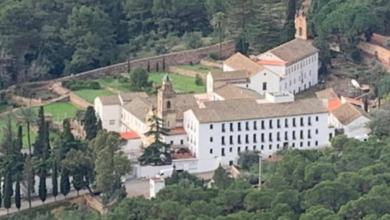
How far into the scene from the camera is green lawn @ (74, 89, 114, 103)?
8136cm

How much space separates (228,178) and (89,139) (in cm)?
748

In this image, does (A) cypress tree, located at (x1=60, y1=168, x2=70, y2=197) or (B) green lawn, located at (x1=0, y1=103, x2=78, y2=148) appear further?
(B) green lawn, located at (x1=0, y1=103, x2=78, y2=148)

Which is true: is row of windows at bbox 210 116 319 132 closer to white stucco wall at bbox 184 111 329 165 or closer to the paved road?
white stucco wall at bbox 184 111 329 165

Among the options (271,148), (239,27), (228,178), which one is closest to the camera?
(228,178)

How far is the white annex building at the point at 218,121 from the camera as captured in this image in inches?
2876

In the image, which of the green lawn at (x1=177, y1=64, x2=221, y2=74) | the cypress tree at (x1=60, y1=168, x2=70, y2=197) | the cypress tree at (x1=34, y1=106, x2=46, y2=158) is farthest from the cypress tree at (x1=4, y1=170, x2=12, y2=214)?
the green lawn at (x1=177, y1=64, x2=221, y2=74)

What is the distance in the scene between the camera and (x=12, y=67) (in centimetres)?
8600

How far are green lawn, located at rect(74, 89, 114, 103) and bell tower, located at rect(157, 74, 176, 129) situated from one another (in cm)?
738

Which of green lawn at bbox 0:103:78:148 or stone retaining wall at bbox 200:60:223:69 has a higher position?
stone retaining wall at bbox 200:60:223:69

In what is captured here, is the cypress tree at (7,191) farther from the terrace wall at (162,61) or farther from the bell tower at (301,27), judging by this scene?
Answer: the bell tower at (301,27)

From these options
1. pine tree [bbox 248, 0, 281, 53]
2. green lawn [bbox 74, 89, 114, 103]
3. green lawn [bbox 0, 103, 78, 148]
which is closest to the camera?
green lawn [bbox 0, 103, 78, 148]

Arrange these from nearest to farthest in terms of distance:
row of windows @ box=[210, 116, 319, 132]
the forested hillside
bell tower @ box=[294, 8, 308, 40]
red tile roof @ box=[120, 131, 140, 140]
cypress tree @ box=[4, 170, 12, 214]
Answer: cypress tree @ box=[4, 170, 12, 214] → row of windows @ box=[210, 116, 319, 132] → red tile roof @ box=[120, 131, 140, 140] → the forested hillside → bell tower @ box=[294, 8, 308, 40]

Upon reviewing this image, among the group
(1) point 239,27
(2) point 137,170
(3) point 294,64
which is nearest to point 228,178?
(2) point 137,170

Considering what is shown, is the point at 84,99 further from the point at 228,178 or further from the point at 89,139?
the point at 228,178
